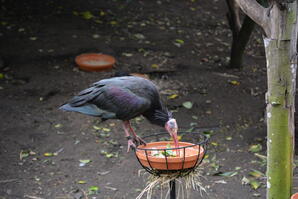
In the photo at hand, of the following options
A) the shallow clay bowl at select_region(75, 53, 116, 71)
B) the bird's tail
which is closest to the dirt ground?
the shallow clay bowl at select_region(75, 53, 116, 71)

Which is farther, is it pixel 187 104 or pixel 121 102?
pixel 187 104

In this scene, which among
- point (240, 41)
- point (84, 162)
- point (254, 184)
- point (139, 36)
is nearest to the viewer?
point (254, 184)

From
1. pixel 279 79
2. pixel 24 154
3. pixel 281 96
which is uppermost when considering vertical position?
pixel 279 79

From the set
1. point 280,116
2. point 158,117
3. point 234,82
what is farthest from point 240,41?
point 280,116

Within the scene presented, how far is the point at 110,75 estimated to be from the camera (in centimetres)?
831

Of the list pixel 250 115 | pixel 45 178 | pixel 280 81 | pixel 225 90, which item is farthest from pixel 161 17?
pixel 280 81

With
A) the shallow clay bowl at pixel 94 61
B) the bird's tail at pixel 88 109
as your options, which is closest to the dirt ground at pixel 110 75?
the shallow clay bowl at pixel 94 61

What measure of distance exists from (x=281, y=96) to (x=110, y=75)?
489 cm

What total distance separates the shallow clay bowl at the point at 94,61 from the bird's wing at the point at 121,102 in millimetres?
3954

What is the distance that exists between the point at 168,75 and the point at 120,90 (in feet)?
13.2

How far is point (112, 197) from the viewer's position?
5.32 m

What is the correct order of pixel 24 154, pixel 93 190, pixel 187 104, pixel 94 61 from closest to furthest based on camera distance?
pixel 93 190
pixel 24 154
pixel 187 104
pixel 94 61

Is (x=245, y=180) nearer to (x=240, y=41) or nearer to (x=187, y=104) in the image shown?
(x=187, y=104)

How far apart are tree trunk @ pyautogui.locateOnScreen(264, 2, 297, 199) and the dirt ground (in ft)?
4.41
